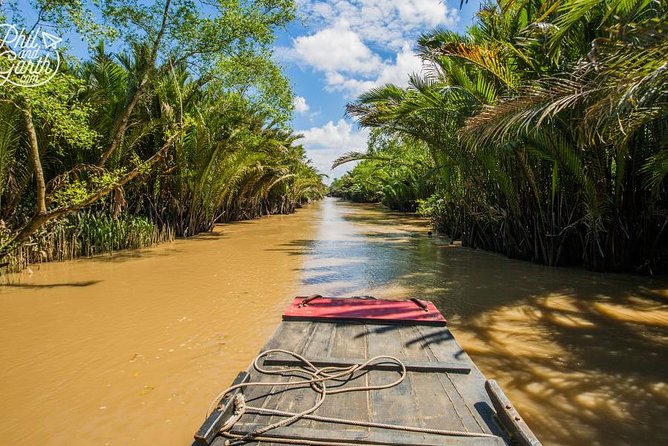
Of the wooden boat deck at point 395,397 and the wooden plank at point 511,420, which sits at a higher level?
the wooden plank at point 511,420

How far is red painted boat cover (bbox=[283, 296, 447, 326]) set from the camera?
3.46 m

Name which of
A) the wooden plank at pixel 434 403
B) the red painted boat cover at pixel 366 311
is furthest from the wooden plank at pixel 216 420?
the red painted boat cover at pixel 366 311

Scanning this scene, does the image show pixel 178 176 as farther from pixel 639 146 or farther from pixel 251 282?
pixel 639 146

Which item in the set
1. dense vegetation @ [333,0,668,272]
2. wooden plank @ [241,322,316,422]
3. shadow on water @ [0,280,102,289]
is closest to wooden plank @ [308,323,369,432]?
wooden plank @ [241,322,316,422]

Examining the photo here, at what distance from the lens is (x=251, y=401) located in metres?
2.14

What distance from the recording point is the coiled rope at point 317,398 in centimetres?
181

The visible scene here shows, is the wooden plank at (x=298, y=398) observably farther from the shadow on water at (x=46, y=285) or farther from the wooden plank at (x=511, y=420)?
the shadow on water at (x=46, y=285)

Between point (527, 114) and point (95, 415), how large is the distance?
16.2 ft

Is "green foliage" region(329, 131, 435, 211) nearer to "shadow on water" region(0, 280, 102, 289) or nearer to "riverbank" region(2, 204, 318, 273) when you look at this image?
"riverbank" region(2, 204, 318, 273)

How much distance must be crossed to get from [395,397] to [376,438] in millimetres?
448

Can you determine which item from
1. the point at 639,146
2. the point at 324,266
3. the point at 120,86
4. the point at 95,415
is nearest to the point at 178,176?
the point at 120,86

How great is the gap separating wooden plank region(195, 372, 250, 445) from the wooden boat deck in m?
0.02

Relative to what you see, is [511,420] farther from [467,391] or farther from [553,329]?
[553,329]

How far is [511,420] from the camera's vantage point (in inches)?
72.4
